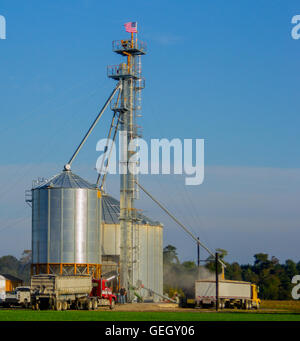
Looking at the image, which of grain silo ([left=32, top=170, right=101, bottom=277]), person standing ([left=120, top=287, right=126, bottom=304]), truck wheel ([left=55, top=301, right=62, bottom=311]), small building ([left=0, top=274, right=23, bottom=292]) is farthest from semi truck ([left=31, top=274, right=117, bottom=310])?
small building ([left=0, top=274, right=23, bottom=292])

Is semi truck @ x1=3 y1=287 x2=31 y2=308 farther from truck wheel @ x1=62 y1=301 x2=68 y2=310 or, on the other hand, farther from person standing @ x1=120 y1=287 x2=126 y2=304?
person standing @ x1=120 y1=287 x2=126 y2=304

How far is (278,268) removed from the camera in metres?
187

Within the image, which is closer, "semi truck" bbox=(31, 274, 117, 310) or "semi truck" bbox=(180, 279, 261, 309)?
"semi truck" bbox=(31, 274, 117, 310)

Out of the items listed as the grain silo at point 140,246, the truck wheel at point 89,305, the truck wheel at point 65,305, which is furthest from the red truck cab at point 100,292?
the grain silo at point 140,246

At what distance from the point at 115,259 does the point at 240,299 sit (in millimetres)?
16279

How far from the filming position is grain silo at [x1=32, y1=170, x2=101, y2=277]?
82.4 m

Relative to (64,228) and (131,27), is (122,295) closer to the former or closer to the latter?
(64,228)

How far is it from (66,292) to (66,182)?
20.1 meters

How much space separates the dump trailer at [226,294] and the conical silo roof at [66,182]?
17583 millimetres

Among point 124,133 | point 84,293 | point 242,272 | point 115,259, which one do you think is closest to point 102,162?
point 124,133

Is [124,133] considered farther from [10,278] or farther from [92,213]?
[10,278]

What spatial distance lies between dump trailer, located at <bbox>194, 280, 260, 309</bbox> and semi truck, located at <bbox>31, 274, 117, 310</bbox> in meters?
16.4

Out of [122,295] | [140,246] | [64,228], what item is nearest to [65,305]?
[64,228]

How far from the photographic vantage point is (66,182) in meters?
84.8
